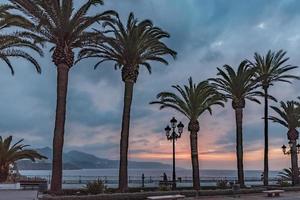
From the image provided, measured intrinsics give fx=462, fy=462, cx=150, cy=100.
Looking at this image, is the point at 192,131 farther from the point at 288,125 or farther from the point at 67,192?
the point at 288,125

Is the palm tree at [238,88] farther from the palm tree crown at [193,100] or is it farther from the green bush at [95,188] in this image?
the green bush at [95,188]

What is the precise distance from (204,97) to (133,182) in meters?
16.3

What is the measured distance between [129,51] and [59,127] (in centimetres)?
812

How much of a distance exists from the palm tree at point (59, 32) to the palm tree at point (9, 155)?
13.1 meters

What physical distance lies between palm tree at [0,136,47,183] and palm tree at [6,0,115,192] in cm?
1309

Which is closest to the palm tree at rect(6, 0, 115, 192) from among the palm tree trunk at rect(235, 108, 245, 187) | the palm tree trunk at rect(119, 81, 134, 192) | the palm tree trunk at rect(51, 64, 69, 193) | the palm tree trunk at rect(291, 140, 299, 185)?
the palm tree trunk at rect(51, 64, 69, 193)

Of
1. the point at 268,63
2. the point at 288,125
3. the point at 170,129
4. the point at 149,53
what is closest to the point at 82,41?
the point at 149,53

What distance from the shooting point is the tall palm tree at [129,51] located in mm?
29922

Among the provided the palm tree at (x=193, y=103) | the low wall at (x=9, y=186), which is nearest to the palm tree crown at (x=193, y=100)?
the palm tree at (x=193, y=103)

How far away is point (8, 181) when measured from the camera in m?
37.7

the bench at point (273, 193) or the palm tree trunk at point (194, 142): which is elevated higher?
the palm tree trunk at point (194, 142)

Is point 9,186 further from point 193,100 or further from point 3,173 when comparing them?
point 193,100

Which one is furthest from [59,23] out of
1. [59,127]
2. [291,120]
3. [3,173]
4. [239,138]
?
[291,120]

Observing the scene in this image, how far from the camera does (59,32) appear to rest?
1016 inches
